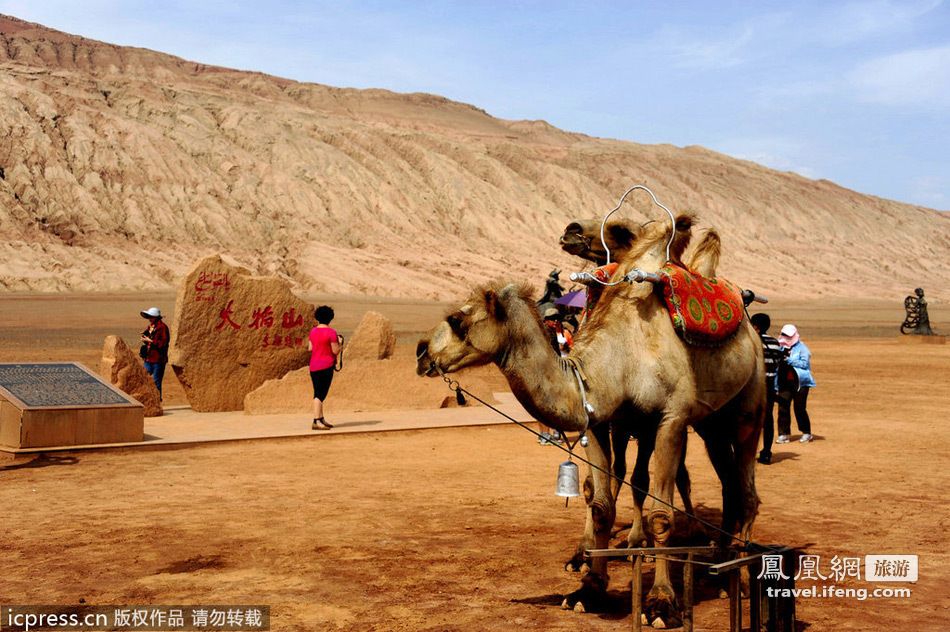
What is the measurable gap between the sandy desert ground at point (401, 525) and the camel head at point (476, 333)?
1.68m

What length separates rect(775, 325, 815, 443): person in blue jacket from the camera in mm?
13320

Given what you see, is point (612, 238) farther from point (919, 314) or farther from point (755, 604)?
point (919, 314)

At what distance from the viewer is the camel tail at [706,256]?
7699 mm

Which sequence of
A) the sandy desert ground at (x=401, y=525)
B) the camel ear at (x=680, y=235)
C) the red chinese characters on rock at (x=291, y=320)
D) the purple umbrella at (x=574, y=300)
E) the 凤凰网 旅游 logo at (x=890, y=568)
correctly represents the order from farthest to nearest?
the red chinese characters on rock at (x=291, y=320) → the purple umbrella at (x=574, y=300) → the camel ear at (x=680, y=235) → the 凤凰网 旅游 logo at (x=890, y=568) → the sandy desert ground at (x=401, y=525)

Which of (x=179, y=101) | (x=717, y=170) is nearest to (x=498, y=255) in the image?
(x=179, y=101)

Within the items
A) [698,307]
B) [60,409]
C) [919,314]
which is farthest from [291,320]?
[919,314]

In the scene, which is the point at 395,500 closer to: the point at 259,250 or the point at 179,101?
the point at 259,250

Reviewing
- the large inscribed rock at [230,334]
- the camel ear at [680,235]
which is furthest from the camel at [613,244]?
the large inscribed rock at [230,334]

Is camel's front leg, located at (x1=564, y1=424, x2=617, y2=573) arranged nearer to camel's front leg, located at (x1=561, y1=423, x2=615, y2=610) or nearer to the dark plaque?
camel's front leg, located at (x1=561, y1=423, x2=615, y2=610)

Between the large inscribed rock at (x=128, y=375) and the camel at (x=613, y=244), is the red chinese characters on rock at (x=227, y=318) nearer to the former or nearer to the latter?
the large inscribed rock at (x=128, y=375)

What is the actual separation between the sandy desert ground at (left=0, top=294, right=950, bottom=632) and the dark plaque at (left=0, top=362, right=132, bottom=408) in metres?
0.87

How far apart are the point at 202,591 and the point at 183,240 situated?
57259 mm

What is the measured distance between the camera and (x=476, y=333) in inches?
216

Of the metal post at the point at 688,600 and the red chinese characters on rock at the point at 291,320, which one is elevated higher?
the red chinese characters on rock at the point at 291,320
